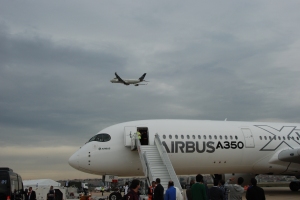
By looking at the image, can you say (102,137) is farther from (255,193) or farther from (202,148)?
(255,193)

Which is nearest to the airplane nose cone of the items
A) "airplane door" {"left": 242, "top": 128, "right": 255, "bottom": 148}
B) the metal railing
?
the metal railing

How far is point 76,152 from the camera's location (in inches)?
827

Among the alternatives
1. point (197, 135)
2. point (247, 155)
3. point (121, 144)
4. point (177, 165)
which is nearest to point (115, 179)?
point (121, 144)

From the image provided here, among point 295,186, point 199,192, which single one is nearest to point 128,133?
point 199,192

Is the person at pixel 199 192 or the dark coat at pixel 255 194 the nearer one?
the dark coat at pixel 255 194

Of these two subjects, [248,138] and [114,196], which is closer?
[114,196]

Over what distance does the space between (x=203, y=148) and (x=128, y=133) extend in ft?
14.3

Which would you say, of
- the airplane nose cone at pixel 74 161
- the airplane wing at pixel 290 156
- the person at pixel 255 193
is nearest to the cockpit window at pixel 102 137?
the airplane nose cone at pixel 74 161

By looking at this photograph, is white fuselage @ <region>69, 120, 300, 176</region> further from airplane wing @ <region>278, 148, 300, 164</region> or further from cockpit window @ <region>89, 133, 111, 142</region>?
airplane wing @ <region>278, 148, 300, 164</region>

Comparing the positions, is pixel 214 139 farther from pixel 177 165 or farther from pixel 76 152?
pixel 76 152

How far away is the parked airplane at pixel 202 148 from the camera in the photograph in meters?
20.7

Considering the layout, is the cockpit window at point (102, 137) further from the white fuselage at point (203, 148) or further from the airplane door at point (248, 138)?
the airplane door at point (248, 138)

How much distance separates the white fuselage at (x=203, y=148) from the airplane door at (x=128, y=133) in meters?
0.08

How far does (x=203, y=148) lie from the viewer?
71.8 ft
